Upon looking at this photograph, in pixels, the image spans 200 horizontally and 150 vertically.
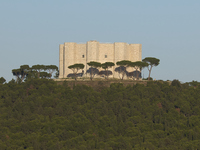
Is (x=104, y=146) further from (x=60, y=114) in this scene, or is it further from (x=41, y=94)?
(x=41, y=94)

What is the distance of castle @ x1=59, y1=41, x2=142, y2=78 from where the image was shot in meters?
112

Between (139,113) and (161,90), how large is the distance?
14.6 metres

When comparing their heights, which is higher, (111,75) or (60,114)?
(111,75)

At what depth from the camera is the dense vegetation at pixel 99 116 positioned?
7250cm

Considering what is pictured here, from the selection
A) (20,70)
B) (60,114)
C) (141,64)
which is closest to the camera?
(60,114)

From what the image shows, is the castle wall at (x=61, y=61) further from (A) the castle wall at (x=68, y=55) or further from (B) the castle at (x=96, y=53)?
(A) the castle wall at (x=68, y=55)

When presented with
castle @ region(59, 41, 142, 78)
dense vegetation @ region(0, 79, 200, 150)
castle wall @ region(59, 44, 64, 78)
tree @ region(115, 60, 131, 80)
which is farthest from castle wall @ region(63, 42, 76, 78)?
dense vegetation @ region(0, 79, 200, 150)

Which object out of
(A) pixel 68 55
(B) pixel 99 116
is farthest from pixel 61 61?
(B) pixel 99 116

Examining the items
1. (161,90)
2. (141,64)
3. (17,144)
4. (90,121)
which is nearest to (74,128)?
(90,121)

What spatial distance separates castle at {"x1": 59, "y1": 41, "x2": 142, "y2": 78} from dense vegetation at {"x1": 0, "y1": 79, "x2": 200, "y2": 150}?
1393 cm

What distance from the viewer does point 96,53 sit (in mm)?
112375

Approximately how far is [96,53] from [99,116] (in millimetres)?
32075

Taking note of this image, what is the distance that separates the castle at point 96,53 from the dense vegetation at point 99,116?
13931 millimetres

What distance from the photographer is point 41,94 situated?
93438mm
